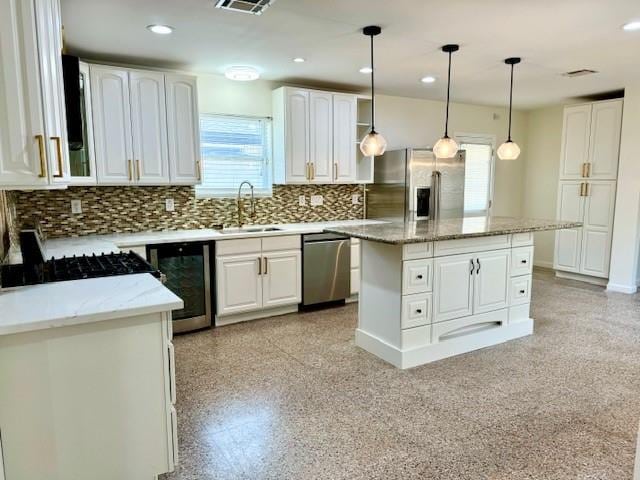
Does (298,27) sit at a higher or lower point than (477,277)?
higher

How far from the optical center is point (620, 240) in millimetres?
5281

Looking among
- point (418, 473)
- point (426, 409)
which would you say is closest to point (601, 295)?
point (426, 409)

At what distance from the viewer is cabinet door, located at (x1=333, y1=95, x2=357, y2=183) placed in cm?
482

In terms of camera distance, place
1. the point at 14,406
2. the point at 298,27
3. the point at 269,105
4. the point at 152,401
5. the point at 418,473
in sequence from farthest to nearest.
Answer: the point at 269,105, the point at 298,27, the point at 418,473, the point at 152,401, the point at 14,406

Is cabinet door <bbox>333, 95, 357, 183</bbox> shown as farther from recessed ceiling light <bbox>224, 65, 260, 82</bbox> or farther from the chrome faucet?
recessed ceiling light <bbox>224, 65, 260, 82</bbox>

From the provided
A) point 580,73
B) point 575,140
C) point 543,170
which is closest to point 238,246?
point 580,73

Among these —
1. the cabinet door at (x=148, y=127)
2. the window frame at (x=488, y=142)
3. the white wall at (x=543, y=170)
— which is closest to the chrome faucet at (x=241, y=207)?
the cabinet door at (x=148, y=127)

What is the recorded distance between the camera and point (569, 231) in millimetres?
5848

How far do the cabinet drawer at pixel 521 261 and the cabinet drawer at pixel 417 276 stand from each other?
101 centimetres

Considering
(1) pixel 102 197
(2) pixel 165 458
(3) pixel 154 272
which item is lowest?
(2) pixel 165 458

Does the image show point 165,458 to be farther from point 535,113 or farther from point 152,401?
point 535,113

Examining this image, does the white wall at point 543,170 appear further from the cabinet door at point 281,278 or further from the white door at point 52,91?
the white door at point 52,91

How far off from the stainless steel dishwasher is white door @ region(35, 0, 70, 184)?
270cm

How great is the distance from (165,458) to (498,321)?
2918mm
